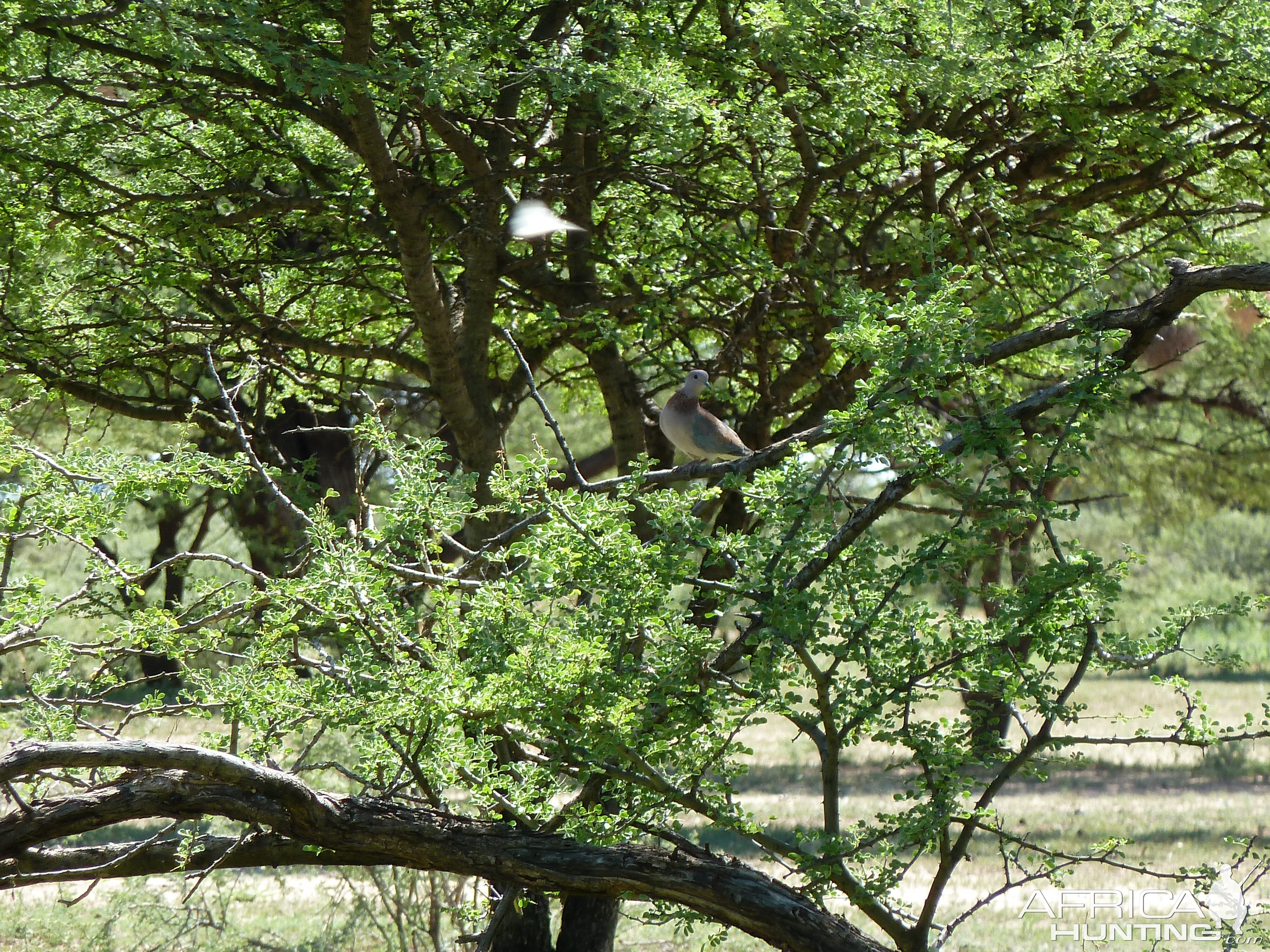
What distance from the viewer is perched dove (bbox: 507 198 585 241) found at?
262 inches

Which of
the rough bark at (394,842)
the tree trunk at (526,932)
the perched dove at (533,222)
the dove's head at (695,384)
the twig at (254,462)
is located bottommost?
the tree trunk at (526,932)

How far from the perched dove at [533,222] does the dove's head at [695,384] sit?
1.09 m

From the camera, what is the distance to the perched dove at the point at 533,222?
6652 mm

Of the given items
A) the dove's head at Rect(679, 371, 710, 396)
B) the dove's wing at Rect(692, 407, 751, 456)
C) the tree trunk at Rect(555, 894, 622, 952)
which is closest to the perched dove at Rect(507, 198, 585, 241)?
the dove's head at Rect(679, 371, 710, 396)

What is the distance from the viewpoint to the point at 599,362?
7.48 meters

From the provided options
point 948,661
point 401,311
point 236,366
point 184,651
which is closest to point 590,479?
point 401,311

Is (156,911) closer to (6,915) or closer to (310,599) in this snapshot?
(6,915)

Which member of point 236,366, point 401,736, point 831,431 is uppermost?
point 236,366

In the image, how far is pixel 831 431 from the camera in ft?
11.4

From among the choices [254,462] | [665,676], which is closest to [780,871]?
[254,462]

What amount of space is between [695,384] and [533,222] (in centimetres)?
136

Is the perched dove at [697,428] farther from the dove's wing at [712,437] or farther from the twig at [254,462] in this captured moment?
the twig at [254,462]

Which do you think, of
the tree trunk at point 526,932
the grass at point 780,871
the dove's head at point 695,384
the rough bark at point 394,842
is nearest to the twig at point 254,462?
the rough bark at point 394,842

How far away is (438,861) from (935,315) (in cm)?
233
